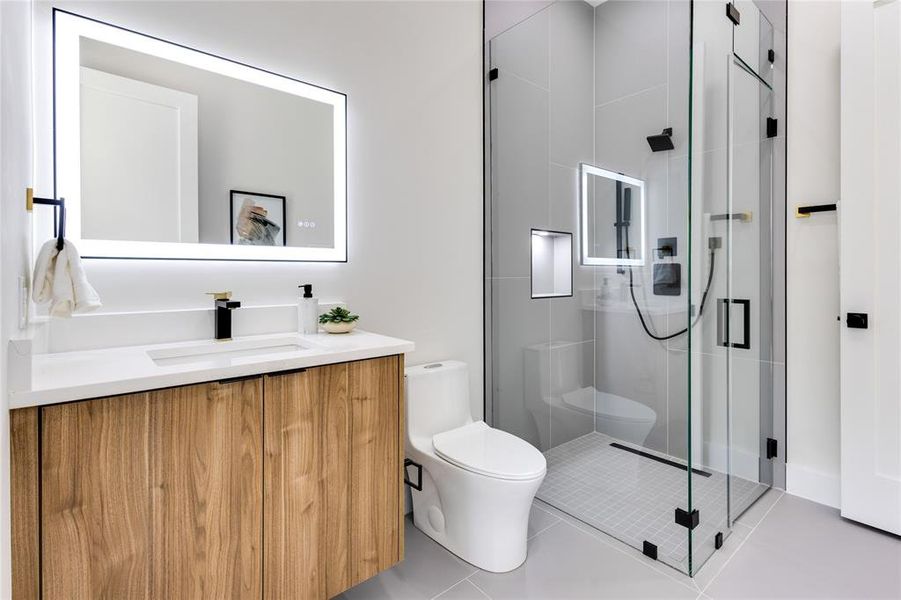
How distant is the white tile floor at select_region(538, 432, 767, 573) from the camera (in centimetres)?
184

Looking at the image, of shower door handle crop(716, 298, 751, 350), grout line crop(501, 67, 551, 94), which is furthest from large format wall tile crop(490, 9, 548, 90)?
shower door handle crop(716, 298, 751, 350)

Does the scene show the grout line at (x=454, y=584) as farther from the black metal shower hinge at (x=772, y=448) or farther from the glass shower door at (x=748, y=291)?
the black metal shower hinge at (x=772, y=448)

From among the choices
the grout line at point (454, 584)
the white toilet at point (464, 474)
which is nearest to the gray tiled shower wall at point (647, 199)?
the white toilet at point (464, 474)

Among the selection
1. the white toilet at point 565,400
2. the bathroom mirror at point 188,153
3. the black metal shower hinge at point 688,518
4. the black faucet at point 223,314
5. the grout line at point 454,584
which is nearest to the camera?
the bathroom mirror at point 188,153

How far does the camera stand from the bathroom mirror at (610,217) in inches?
79.2

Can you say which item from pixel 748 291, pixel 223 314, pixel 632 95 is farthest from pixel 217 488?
pixel 748 291

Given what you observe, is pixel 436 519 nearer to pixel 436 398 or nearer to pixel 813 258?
pixel 436 398

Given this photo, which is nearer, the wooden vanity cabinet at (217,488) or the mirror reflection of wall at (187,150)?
the wooden vanity cabinet at (217,488)

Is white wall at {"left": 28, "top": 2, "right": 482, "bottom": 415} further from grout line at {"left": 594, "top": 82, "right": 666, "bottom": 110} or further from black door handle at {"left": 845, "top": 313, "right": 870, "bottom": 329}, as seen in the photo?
black door handle at {"left": 845, "top": 313, "right": 870, "bottom": 329}

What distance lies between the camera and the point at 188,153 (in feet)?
5.17

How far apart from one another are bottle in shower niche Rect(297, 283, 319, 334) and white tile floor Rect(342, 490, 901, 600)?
963mm

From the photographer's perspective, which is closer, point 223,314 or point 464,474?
point 223,314

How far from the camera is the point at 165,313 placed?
1508 mm

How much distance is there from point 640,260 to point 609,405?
0.71 metres
